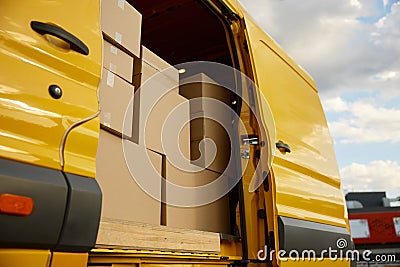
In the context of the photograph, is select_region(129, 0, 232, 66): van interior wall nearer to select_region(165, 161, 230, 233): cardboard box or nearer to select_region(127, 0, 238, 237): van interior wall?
select_region(127, 0, 238, 237): van interior wall

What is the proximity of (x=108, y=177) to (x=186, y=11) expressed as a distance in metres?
1.81

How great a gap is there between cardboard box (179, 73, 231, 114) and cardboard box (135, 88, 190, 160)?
174mm

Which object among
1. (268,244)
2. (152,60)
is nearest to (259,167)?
(268,244)

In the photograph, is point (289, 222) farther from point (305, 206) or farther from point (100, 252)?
point (100, 252)

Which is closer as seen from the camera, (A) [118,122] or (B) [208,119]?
(A) [118,122]

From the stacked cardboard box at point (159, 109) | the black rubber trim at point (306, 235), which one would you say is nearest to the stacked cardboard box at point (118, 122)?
the stacked cardboard box at point (159, 109)

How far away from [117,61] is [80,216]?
3.00 feet

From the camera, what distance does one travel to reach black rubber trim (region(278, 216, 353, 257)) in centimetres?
240

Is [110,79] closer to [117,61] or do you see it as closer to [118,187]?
[117,61]

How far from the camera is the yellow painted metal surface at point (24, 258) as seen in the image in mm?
1002

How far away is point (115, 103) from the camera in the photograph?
1.82 m

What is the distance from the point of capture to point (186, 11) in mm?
3078

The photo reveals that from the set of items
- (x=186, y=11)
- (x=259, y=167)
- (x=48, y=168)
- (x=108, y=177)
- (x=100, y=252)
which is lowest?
(x=100, y=252)

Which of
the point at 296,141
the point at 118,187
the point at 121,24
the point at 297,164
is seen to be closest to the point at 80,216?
the point at 118,187
